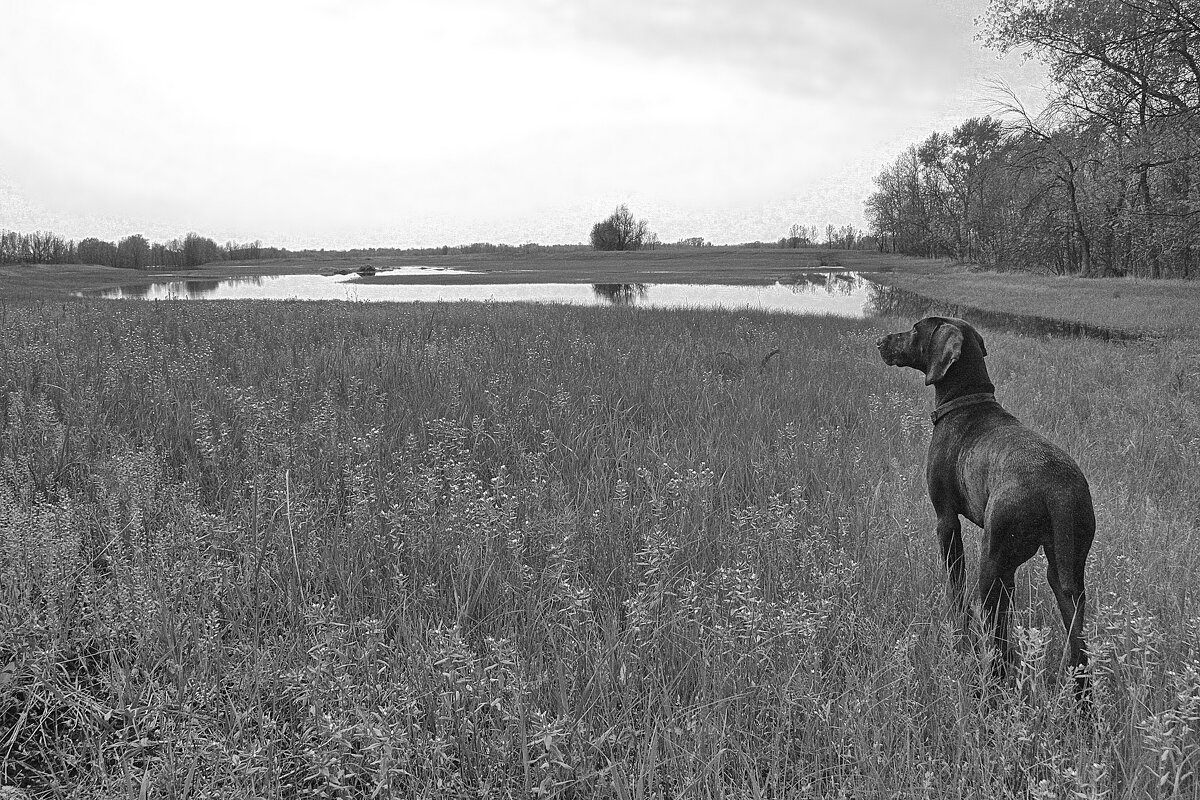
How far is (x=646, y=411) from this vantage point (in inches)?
288

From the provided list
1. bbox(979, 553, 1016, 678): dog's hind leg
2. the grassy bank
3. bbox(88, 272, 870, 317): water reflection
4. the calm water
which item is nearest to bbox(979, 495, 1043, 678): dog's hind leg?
bbox(979, 553, 1016, 678): dog's hind leg

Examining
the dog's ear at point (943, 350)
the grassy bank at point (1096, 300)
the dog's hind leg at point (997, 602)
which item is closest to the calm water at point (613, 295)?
the grassy bank at point (1096, 300)

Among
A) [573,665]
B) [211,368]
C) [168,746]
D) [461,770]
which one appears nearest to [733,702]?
[573,665]

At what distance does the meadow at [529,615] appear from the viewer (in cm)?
212

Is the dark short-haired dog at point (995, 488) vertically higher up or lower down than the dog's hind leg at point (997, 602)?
higher up

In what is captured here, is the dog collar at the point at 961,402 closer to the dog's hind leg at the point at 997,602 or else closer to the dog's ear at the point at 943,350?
the dog's ear at the point at 943,350

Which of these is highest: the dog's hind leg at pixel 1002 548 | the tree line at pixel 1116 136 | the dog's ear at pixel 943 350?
the tree line at pixel 1116 136

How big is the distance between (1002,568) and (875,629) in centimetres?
68

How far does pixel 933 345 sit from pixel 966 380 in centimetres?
29

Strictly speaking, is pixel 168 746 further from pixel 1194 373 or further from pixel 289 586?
pixel 1194 373

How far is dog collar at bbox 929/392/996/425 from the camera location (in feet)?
9.82

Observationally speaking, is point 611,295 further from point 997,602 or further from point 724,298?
point 997,602

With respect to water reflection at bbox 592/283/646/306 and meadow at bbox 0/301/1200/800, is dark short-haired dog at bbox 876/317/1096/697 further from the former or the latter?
water reflection at bbox 592/283/646/306

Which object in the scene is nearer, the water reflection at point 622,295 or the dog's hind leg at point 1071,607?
the dog's hind leg at point 1071,607
